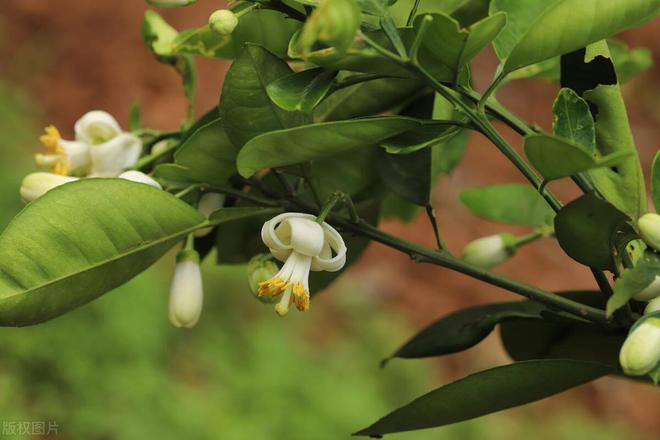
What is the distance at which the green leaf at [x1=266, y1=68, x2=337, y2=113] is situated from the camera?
1.33 feet

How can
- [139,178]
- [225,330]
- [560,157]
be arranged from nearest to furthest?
[560,157] < [139,178] < [225,330]

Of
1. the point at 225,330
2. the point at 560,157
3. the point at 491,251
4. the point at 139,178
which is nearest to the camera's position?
the point at 560,157

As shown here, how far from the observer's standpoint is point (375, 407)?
2037mm

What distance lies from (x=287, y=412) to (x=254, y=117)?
1567mm

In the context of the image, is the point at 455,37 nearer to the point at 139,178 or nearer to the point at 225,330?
the point at 139,178

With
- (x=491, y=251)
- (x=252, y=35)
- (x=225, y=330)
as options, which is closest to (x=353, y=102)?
(x=252, y=35)

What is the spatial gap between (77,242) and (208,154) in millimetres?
83

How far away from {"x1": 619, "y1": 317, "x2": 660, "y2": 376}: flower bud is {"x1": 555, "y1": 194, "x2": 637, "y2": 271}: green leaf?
4cm

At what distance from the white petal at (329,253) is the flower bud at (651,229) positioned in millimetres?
144

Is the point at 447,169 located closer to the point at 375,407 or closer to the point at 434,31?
the point at 434,31

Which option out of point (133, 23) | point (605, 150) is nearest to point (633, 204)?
point (605, 150)

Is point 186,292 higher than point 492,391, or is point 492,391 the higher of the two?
point 186,292

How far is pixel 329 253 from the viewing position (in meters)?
0.46

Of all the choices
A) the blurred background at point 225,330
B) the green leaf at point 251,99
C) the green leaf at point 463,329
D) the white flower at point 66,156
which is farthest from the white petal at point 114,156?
the blurred background at point 225,330
